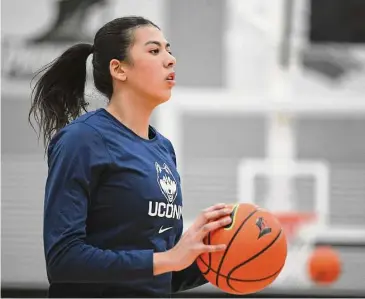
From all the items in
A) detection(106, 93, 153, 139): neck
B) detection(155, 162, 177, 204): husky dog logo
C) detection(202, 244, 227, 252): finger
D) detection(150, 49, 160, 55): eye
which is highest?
detection(150, 49, 160, 55): eye

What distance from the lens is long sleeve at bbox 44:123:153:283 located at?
170cm

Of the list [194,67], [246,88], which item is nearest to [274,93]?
[246,88]

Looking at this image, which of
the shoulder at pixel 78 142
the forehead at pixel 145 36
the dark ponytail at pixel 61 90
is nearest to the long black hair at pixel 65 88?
the dark ponytail at pixel 61 90

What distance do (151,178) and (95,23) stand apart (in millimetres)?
5095

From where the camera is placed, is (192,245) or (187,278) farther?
(187,278)

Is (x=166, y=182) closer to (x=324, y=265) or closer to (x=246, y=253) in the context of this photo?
(x=246, y=253)

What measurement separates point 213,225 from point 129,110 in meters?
0.42

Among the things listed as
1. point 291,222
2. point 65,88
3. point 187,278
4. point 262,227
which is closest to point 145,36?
point 65,88

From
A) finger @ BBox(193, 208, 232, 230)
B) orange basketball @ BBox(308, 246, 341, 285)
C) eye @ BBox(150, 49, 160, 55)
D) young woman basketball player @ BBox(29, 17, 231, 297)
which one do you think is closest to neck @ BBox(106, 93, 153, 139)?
young woman basketball player @ BBox(29, 17, 231, 297)

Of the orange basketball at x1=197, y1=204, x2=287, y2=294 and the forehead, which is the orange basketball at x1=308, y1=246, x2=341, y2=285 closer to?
the orange basketball at x1=197, y1=204, x2=287, y2=294

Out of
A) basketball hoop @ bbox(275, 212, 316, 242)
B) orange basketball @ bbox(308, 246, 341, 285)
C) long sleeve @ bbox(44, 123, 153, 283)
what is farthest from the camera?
basketball hoop @ bbox(275, 212, 316, 242)

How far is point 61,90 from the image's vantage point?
2145 millimetres

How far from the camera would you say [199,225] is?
5.69ft

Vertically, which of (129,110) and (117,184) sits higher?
(129,110)
